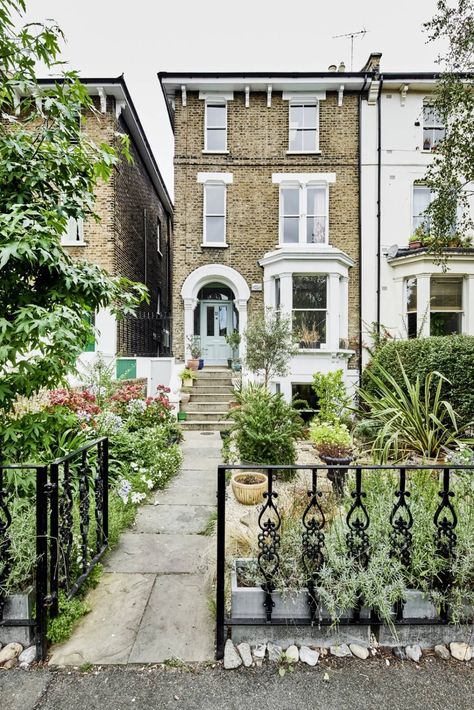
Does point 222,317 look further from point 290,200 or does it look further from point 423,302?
point 423,302

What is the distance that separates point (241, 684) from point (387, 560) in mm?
1065

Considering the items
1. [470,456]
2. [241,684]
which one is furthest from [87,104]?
[470,456]

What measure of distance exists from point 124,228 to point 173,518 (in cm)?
969

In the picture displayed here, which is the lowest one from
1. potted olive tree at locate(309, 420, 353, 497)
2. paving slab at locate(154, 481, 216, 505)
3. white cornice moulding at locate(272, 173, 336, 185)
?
paving slab at locate(154, 481, 216, 505)

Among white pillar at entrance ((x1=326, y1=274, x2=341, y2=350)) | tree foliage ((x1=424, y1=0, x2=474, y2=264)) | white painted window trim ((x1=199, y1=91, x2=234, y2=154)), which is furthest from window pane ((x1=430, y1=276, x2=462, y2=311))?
white painted window trim ((x1=199, y1=91, x2=234, y2=154))

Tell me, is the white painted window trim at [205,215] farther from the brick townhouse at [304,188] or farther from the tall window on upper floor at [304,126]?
the tall window on upper floor at [304,126]

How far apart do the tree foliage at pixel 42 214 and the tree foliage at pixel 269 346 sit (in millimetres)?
5487

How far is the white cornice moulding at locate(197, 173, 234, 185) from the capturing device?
1104 centimetres

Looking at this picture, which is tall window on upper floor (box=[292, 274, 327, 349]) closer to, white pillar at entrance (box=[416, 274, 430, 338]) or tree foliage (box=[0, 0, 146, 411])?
white pillar at entrance (box=[416, 274, 430, 338])

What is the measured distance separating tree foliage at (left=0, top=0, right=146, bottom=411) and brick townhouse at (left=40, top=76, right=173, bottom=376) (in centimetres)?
569

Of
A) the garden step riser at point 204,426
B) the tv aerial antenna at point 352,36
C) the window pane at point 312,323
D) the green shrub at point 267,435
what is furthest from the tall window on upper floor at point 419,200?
the green shrub at point 267,435

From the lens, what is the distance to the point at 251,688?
6.39 ft

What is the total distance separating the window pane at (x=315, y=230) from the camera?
36.7 ft

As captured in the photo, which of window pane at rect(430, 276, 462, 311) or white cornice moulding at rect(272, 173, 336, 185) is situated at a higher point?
white cornice moulding at rect(272, 173, 336, 185)
